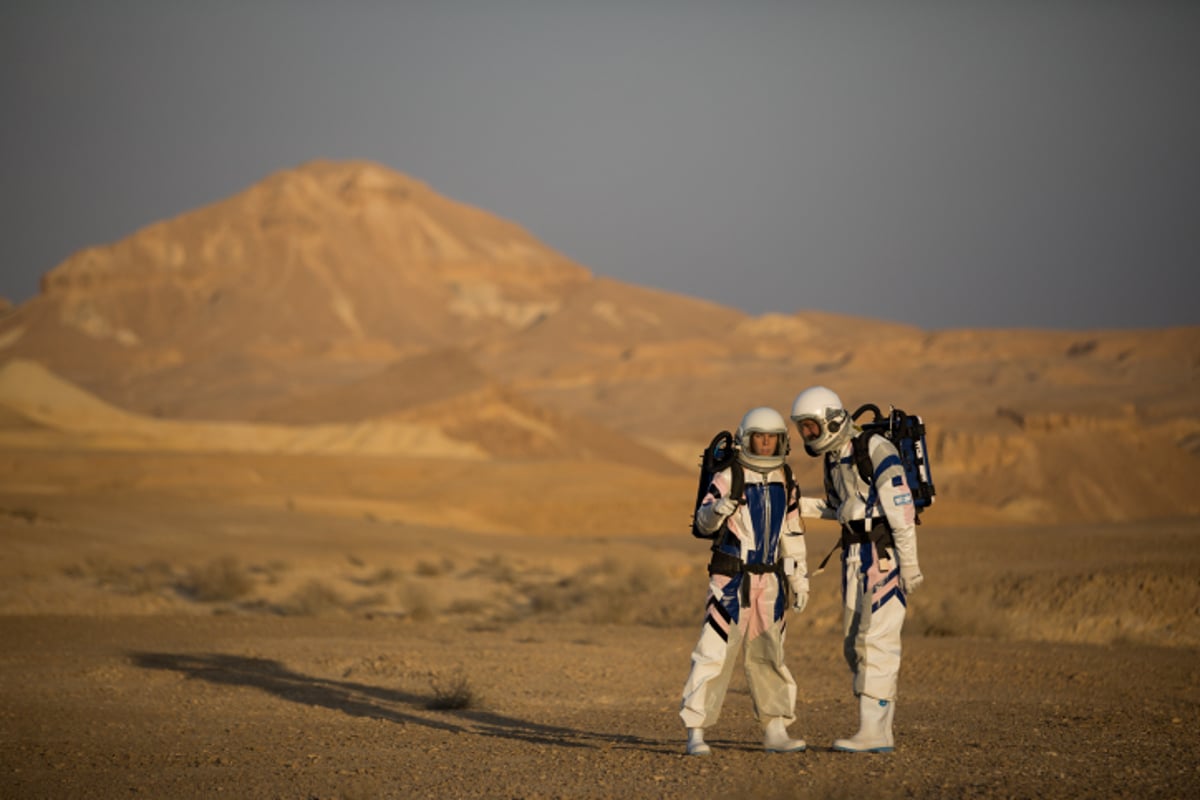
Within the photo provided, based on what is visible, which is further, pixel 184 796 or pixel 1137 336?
pixel 1137 336

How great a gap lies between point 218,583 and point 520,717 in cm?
1210

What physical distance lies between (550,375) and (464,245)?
5338cm

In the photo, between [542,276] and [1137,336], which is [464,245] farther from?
[1137,336]

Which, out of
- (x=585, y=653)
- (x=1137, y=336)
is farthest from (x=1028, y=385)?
(x=585, y=653)

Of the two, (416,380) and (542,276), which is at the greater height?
(542,276)

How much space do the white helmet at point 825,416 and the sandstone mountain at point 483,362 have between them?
32552 millimetres

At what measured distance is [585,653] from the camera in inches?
587

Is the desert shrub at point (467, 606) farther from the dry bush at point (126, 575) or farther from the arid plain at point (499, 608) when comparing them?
the dry bush at point (126, 575)

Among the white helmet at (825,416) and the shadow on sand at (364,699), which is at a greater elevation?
the white helmet at (825,416)

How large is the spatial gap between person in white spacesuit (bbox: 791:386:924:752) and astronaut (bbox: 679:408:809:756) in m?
0.27

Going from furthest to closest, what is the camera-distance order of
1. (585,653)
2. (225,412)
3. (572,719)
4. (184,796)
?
(225,412) → (585,653) → (572,719) → (184,796)

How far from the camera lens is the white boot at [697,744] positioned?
830 cm

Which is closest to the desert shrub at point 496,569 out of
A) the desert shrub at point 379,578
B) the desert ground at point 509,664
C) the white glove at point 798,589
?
the desert ground at point 509,664

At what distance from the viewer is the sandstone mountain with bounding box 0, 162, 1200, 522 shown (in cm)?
5488
